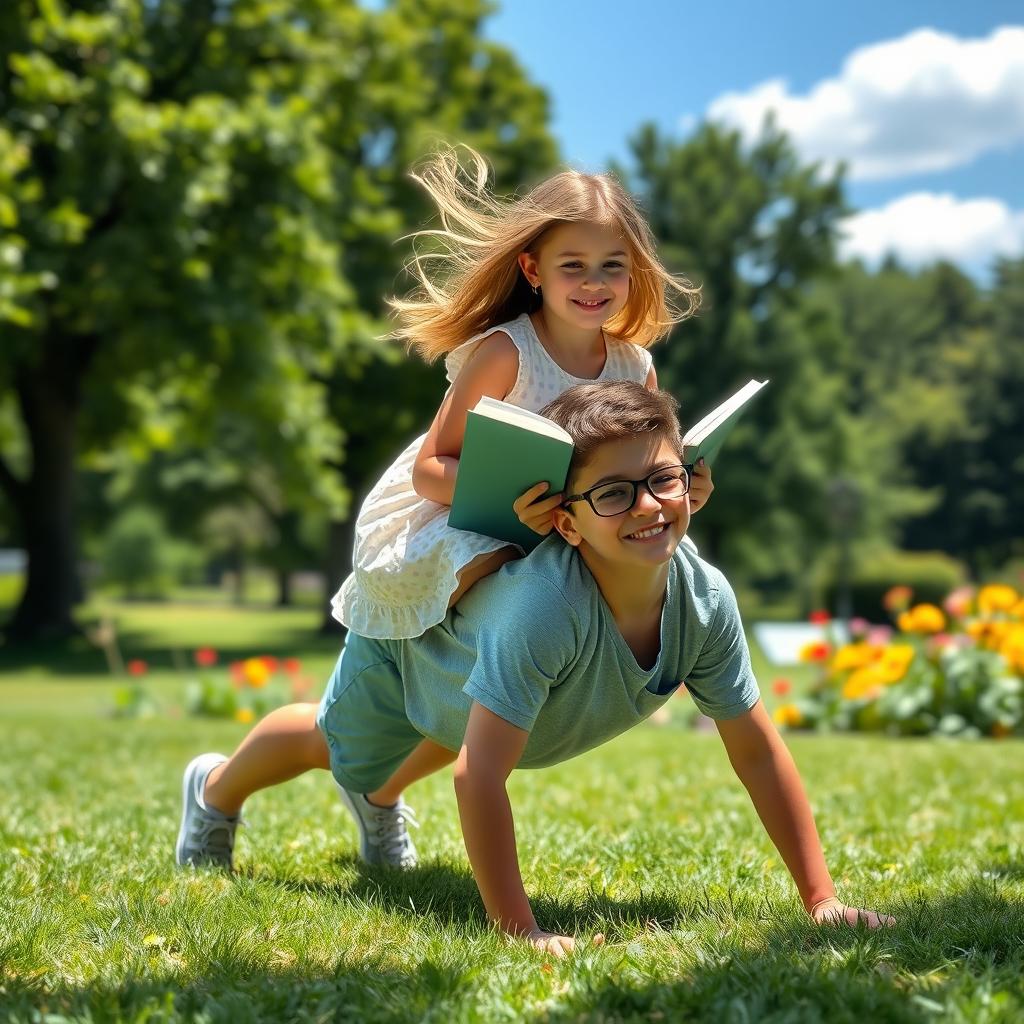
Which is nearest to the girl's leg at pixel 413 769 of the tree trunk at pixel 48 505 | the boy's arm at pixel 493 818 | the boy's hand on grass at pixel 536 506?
the boy's arm at pixel 493 818

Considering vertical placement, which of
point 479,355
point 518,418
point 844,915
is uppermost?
point 479,355

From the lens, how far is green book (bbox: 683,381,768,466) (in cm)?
289

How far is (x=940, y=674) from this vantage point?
29.6 ft

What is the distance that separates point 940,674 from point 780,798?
6566 mm

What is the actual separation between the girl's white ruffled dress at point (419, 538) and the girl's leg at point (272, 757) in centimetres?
35

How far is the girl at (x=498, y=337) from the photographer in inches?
121

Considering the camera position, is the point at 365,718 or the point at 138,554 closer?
the point at 365,718

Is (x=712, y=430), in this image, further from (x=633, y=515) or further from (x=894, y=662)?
(x=894, y=662)

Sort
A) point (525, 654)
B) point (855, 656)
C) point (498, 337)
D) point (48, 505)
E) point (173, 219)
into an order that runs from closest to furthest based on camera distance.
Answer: point (525, 654), point (498, 337), point (855, 656), point (173, 219), point (48, 505)

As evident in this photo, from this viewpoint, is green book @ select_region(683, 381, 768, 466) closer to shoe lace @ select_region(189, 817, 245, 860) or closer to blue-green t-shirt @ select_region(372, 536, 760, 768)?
blue-green t-shirt @ select_region(372, 536, 760, 768)

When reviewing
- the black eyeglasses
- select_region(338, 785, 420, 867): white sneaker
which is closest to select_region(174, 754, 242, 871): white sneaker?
select_region(338, 785, 420, 867): white sneaker

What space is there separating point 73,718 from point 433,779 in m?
6.62

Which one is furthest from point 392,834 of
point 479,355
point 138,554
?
point 138,554

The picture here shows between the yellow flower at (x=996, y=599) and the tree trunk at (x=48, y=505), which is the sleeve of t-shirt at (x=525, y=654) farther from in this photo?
the tree trunk at (x=48, y=505)
